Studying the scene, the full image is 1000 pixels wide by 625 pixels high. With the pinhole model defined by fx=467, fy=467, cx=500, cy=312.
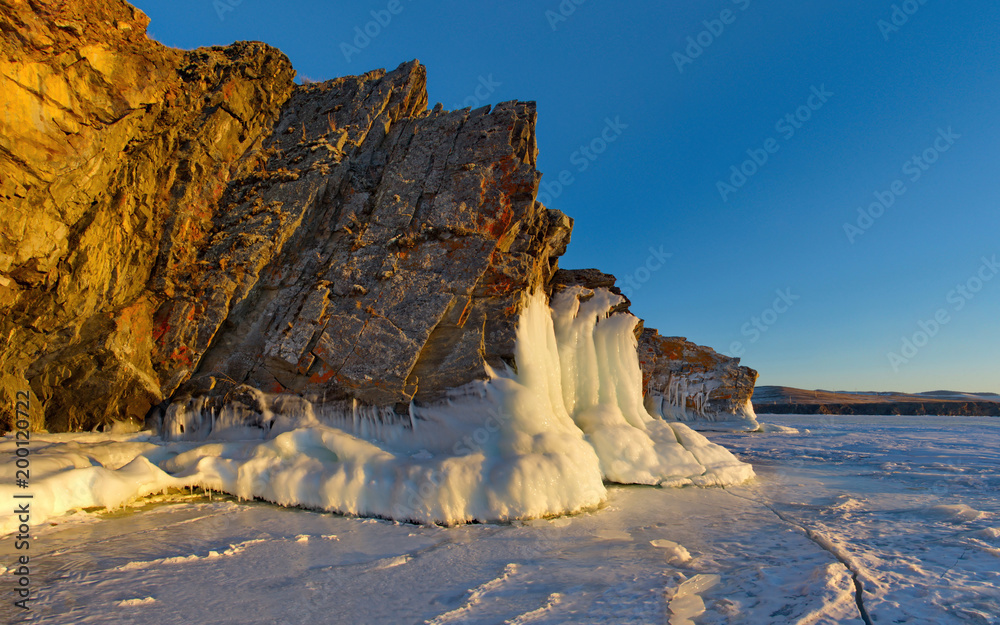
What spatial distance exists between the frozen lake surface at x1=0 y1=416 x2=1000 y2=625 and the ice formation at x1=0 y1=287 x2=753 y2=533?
281 mm

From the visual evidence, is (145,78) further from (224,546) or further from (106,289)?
(224,546)

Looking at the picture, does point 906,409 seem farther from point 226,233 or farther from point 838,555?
point 226,233

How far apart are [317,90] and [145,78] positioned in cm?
394

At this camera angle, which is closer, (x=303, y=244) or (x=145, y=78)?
(x=145, y=78)

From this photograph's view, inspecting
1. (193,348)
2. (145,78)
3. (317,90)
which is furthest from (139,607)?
(317,90)

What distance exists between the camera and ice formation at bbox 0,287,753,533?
496cm

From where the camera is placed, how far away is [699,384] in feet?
76.3

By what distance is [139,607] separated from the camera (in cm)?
273

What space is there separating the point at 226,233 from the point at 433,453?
533 centimetres

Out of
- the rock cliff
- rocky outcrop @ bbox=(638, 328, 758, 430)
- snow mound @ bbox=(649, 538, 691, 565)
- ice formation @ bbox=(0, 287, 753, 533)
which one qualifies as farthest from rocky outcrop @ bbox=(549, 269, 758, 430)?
snow mound @ bbox=(649, 538, 691, 565)

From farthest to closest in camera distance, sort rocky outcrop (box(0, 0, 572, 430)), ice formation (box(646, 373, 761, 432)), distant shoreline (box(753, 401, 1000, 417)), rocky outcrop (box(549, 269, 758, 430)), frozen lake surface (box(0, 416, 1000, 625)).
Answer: distant shoreline (box(753, 401, 1000, 417)), rocky outcrop (box(549, 269, 758, 430)), ice formation (box(646, 373, 761, 432)), rocky outcrop (box(0, 0, 572, 430)), frozen lake surface (box(0, 416, 1000, 625))

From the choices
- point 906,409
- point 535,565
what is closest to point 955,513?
point 535,565

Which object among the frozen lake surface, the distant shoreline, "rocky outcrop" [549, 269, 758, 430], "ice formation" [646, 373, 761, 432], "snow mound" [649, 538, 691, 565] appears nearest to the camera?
the frozen lake surface

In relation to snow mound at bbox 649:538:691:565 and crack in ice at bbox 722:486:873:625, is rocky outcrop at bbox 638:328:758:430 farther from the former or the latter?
snow mound at bbox 649:538:691:565
